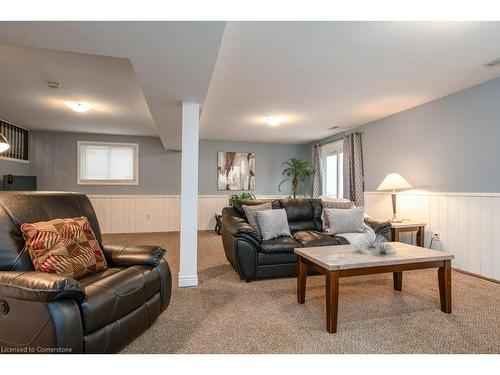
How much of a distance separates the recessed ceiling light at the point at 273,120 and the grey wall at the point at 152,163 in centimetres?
194

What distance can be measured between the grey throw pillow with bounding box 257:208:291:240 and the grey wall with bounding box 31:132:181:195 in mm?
3726

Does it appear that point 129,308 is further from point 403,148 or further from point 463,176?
point 403,148

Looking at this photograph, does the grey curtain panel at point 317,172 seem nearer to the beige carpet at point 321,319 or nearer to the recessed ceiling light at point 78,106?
the beige carpet at point 321,319

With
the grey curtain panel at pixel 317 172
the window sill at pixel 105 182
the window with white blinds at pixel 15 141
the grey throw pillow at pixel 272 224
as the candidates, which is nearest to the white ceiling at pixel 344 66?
the grey throw pillow at pixel 272 224

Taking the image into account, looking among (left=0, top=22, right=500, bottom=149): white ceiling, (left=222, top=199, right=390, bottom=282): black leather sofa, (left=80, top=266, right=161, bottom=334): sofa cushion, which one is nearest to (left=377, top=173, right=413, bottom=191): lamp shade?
(left=222, top=199, right=390, bottom=282): black leather sofa

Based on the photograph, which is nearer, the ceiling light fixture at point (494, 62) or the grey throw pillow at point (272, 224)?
the ceiling light fixture at point (494, 62)

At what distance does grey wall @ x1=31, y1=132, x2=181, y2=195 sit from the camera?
5723 mm

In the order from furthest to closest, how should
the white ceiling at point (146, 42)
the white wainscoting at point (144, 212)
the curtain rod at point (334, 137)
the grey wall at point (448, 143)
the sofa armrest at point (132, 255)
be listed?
the white wainscoting at point (144, 212)
the curtain rod at point (334, 137)
the grey wall at point (448, 143)
the sofa armrest at point (132, 255)
the white ceiling at point (146, 42)

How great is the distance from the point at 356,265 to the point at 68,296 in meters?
1.78

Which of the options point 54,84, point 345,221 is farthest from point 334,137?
point 54,84

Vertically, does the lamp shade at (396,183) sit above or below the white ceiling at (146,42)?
below

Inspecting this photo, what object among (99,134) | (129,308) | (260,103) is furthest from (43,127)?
(129,308)

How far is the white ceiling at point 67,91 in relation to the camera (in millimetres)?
2525

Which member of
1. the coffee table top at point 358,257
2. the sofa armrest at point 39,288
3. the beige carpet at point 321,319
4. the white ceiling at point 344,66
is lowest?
the beige carpet at point 321,319
